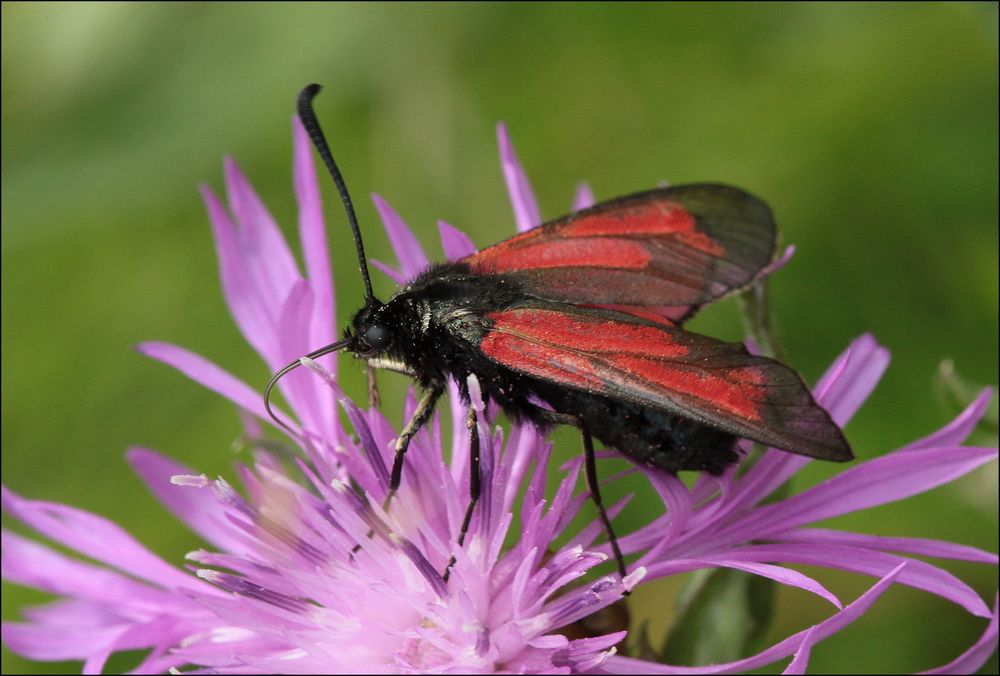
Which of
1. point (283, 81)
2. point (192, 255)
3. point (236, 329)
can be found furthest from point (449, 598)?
point (283, 81)

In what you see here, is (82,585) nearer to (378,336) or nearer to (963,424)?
(378,336)

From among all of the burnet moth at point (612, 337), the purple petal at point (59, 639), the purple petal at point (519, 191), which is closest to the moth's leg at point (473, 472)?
Answer: the burnet moth at point (612, 337)

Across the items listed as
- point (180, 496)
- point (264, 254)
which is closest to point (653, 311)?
point (264, 254)

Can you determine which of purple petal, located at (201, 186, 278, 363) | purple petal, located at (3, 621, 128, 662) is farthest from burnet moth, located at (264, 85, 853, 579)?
purple petal, located at (3, 621, 128, 662)

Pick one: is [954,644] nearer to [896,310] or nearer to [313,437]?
[896,310]

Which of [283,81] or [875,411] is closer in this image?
[875,411]

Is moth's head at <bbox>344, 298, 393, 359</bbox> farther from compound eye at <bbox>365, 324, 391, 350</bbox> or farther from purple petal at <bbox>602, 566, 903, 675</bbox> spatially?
purple petal at <bbox>602, 566, 903, 675</bbox>
